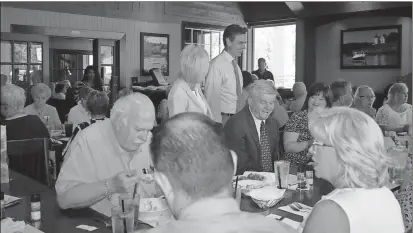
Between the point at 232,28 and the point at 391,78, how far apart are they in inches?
183

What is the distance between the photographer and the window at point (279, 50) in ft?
26.4

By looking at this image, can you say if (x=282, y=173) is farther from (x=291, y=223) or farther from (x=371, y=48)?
(x=371, y=48)

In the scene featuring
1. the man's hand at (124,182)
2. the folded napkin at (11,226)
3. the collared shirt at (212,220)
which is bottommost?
the folded napkin at (11,226)

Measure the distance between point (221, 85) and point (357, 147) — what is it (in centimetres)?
220

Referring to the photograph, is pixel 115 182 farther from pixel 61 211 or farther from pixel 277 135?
pixel 277 135

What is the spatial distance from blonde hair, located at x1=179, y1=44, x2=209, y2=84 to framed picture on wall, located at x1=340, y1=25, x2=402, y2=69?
5.06 m

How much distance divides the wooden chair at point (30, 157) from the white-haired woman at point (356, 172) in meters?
1.43

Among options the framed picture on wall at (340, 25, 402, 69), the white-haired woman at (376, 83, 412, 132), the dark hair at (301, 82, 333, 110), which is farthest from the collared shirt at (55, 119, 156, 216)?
the framed picture on wall at (340, 25, 402, 69)

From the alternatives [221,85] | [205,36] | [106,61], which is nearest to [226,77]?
[221,85]

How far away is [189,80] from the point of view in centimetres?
277

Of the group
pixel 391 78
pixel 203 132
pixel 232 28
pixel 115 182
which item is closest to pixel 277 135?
pixel 232 28

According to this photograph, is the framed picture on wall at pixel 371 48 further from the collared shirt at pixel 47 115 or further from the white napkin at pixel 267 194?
the white napkin at pixel 267 194

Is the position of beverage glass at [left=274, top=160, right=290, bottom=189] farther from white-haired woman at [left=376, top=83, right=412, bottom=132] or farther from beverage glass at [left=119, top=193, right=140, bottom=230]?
white-haired woman at [left=376, top=83, right=412, bottom=132]

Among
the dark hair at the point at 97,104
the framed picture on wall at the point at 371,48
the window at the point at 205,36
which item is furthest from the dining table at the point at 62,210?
the window at the point at 205,36
